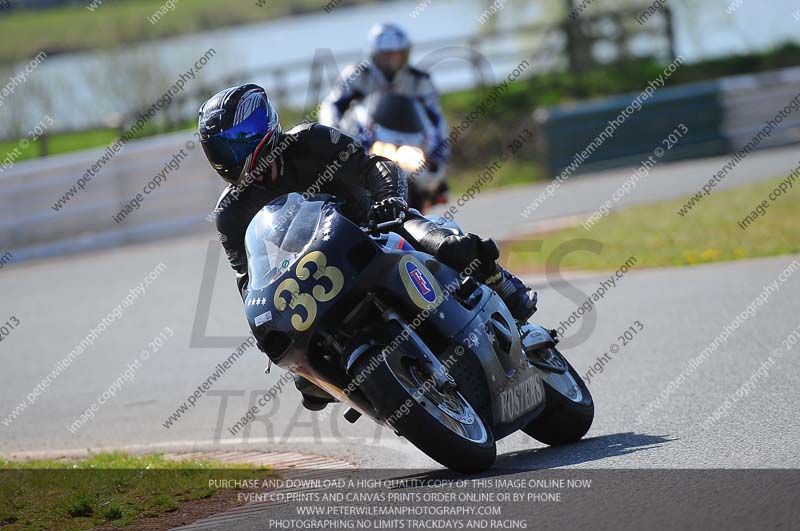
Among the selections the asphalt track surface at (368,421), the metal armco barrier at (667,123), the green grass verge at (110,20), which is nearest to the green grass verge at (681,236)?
the asphalt track surface at (368,421)

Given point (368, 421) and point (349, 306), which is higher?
point (349, 306)

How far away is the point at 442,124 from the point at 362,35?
20.4m

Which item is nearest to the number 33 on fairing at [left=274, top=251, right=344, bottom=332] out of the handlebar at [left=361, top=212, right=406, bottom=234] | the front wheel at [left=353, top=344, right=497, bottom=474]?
the front wheel at [left=353, top=344, right=497, bottom=474]

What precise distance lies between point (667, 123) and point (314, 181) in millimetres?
17435

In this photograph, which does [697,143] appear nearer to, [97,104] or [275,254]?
[97,104]

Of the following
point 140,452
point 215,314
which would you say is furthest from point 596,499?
point 215,314

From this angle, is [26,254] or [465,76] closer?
[26,254]

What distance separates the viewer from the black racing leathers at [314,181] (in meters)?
6.47

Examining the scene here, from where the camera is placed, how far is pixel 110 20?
1153 inches

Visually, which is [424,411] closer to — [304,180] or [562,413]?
[562,413]

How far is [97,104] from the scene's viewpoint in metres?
24.3

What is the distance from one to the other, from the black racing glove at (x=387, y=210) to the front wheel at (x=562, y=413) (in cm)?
119

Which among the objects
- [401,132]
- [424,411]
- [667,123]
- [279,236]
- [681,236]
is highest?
[279,236]

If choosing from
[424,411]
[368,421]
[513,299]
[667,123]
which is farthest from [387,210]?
[667,123]
